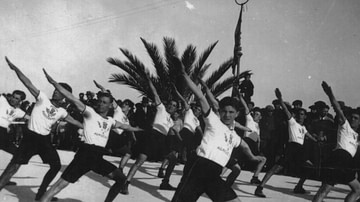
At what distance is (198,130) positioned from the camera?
719cm

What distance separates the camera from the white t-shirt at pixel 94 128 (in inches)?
181

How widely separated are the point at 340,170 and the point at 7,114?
6.04 metres

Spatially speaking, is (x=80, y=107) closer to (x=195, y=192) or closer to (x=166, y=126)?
(x=195, y=192)

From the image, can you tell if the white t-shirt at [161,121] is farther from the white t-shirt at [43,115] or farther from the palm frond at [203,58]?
the palm frond at [203,58]

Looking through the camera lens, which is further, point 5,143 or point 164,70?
point 164,70

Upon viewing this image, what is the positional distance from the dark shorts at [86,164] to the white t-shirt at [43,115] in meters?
1.14

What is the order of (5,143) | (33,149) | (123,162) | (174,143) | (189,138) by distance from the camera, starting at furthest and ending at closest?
(189,138)
(123,162)
(174,143)
(5,143)
(33,149)

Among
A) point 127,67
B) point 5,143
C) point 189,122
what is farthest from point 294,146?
point 127,67

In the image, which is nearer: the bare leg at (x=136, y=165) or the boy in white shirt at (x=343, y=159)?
the boy in white shirt at (x=343, y=159)

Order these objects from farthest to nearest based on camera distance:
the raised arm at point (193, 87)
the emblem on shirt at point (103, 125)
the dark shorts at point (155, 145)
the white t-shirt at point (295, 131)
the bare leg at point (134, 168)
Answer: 1. the white t-shirt at point (295, 131)
2. the dark shorts at point (155, 145)
3. the bare leg at point (134, 168)
4. the emblem on shirt at point (103, 125)
5. the raised arm at point (193, 87)

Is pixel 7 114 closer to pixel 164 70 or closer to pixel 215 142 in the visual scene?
pixel 215 142

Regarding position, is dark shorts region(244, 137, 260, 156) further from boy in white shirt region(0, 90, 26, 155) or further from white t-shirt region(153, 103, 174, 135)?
boy in white shirt region(0, 90, 26, 155)

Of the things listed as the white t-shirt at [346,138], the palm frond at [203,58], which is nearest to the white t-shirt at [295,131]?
the white t-shirt at [346,138]

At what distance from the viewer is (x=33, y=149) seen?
17.3 ft
